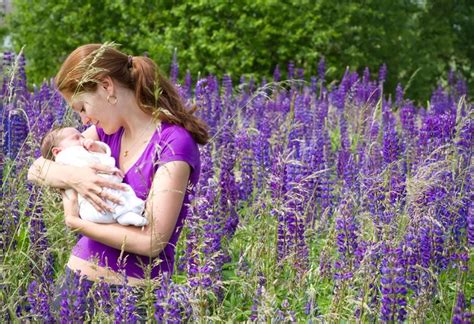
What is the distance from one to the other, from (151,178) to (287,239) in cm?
80

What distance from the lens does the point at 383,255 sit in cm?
352

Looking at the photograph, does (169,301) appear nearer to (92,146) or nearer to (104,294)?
(104,294)

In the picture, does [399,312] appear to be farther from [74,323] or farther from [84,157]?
[84,157]

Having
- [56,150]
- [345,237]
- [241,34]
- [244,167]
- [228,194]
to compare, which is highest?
[56,150]

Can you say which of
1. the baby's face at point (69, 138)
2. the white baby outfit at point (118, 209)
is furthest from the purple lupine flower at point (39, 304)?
the baby's face at point (69, 138)

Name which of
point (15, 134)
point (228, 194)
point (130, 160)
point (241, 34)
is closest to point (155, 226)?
point (130, 160)

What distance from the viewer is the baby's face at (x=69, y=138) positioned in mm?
3951

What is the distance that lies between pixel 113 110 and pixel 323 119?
3887 mm

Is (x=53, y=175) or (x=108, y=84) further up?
(x=108, y=84)

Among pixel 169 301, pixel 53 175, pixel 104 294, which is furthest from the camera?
pixel 53 175

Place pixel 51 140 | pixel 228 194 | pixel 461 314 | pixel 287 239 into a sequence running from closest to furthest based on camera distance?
pixel 461 314, pixel 51 140, pixel 287 239, pixel 228 194

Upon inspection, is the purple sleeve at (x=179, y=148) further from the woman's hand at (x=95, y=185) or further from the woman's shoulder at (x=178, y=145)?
the woman's hand at (x=95, y=185)

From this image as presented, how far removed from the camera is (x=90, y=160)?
3848 millimetres

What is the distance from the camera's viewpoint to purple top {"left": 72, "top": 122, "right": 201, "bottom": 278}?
3.69 m
